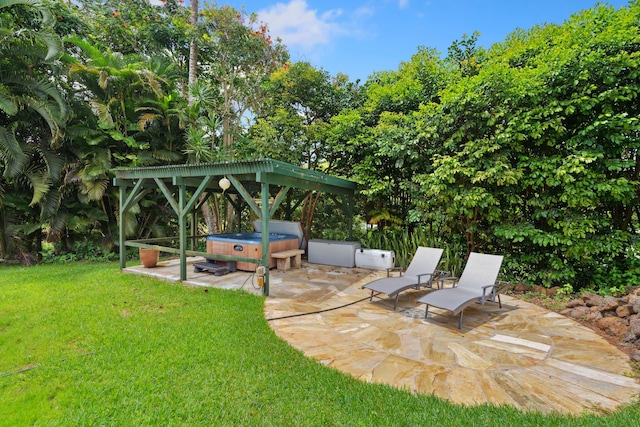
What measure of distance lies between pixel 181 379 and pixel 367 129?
882 cm

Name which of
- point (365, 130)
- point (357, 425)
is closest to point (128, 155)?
point (365, 130)

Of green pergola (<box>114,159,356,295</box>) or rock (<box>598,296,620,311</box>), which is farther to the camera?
green pergola (<box>114,159,356,295</box>)

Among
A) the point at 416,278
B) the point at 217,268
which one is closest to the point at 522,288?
the point at 416,278

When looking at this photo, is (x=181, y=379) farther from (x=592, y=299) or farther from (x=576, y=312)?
(x=592, y=299)

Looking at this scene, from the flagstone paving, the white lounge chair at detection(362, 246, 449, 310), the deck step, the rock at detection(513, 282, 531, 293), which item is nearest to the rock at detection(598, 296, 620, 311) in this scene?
the flagstone paving

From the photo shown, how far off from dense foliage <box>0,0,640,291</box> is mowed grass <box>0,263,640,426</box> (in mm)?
5056

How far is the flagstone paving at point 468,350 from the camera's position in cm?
297

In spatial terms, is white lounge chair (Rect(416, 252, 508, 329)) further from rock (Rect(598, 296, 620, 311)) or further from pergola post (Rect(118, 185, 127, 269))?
pergola post (Rect(118, 185, 127, 269))

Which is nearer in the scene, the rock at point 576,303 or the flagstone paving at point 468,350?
the flagstone paving at point 468,350

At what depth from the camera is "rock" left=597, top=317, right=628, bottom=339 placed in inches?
168

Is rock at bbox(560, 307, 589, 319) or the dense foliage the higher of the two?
the dense foliage

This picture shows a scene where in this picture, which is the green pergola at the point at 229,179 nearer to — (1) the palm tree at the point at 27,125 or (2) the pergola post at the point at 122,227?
(2) the pergola post at the point at 122,227

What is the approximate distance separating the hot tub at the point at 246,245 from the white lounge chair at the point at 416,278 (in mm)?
3476

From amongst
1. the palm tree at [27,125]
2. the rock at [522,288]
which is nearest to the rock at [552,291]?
the rock at [522,288]
